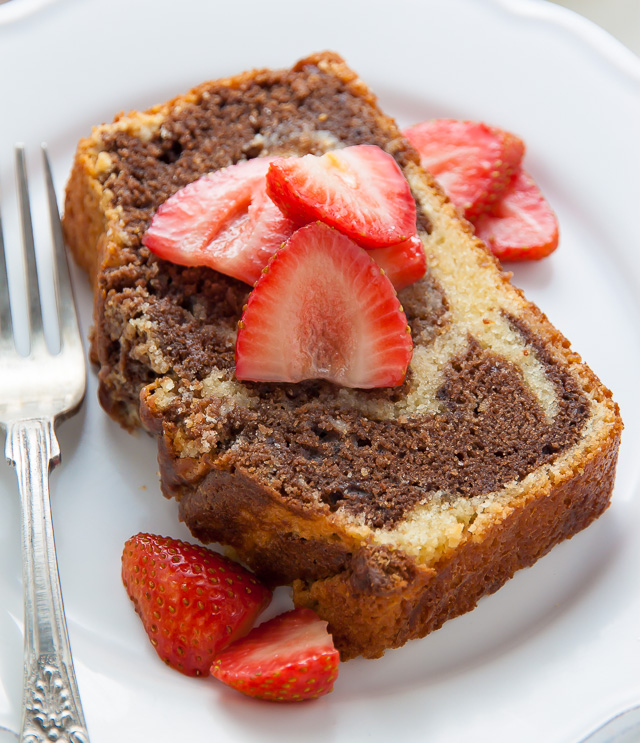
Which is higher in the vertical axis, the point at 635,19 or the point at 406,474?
the point at 635,19

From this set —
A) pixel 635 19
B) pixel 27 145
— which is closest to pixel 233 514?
pixel 27 145

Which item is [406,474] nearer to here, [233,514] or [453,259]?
[233,514]

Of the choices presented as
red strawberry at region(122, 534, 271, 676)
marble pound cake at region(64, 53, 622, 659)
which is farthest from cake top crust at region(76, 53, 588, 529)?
red strawberry at region(122, 534, 271, 676)

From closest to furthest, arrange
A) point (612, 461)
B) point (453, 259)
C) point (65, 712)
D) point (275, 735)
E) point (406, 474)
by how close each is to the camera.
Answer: point (65, 712)
point (275, 735)
point (406, 474)
point (612, 461)
point (453, 259)

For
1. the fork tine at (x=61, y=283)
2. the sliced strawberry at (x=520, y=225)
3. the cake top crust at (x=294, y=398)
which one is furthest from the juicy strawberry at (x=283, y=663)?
the sliced strawberry at (x=520, y=225)

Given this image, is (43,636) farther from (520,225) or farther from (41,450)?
(520,225)

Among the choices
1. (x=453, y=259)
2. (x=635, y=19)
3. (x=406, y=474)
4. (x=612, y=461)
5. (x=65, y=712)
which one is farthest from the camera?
(x=635, y=19)

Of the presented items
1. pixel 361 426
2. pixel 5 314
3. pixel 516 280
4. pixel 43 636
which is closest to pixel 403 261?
pixel 361 426
